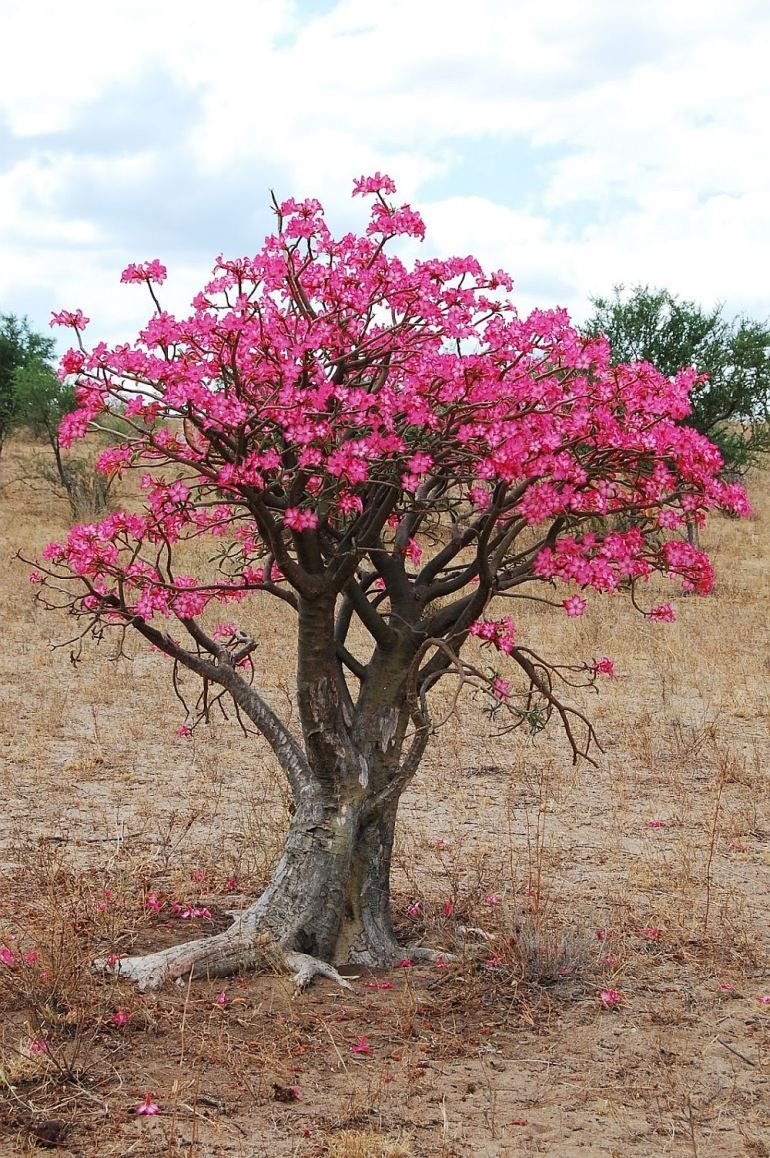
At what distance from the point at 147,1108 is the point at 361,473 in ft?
7.26

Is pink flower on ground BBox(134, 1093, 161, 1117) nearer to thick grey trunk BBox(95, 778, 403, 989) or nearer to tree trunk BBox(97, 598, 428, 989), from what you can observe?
thick grey trunk BBox(95, 778, 403, 989)

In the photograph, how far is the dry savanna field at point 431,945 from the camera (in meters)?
3.91

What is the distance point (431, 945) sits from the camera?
5770 millimetres

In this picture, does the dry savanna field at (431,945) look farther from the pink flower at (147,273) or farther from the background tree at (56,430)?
the background tree at (56,430)

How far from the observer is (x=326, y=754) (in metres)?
5.27

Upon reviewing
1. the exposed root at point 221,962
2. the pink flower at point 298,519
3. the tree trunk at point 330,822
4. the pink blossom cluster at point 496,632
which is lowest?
the exposed root at point 221,962

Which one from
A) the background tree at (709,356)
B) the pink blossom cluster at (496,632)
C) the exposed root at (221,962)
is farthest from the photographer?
the background tree at (709,356)

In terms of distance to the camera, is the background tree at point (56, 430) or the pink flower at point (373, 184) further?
the background tree at point (56, 430)

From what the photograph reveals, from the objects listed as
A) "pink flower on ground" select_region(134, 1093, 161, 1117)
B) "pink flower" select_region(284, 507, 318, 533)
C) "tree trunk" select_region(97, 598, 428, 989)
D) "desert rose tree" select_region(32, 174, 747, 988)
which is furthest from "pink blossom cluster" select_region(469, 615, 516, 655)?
"pink flower on ground" select_region(134, 1093, 161, 1117)

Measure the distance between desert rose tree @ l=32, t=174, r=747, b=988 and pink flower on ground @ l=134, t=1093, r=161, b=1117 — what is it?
1.04 meters

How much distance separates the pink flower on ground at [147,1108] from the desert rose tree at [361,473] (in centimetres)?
104

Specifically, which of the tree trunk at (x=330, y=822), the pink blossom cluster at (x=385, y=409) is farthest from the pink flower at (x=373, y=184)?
the tree trunk at (x=330, y=822)

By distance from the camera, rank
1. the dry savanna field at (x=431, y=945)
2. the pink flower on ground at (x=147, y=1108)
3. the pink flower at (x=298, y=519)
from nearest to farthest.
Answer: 1. the pink flower on ground at (x=147, y=1108)
2. the dry savanna field at (x=431, y=945)
3. the pink flower at (x=298, y=519)

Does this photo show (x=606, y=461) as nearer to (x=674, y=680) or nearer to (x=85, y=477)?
(x=674, y=680)
